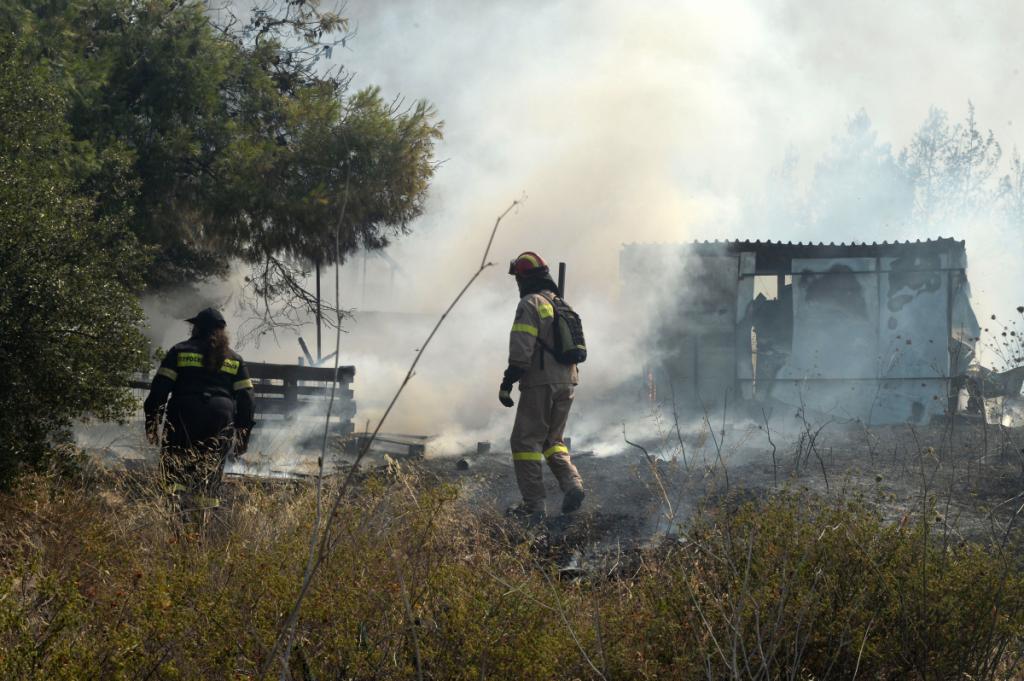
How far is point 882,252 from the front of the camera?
48.4 feet

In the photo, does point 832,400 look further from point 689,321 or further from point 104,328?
point 104,328

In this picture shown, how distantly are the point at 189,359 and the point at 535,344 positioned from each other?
2.46m

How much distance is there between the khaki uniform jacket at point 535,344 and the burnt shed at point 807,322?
289 inches

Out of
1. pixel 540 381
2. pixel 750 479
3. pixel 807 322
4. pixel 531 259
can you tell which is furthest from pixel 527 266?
pixel 807 322

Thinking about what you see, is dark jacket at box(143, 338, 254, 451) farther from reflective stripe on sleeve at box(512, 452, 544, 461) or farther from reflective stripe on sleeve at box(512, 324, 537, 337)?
reflective stripe on sleeve at box(512, 324, 537, 337)

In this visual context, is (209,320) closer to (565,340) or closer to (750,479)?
(565,340)

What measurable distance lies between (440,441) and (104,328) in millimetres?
5890

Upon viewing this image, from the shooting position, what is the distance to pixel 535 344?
23.4ft

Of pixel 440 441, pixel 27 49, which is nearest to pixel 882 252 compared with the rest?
pixel 440 441

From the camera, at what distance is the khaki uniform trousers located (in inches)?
268

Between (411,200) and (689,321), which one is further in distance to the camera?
(689,321)

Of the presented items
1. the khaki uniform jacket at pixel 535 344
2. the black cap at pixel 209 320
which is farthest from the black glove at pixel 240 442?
the khaki uniform jacket at pixel 535 344

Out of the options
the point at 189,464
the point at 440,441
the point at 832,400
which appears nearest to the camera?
the point at 189,464

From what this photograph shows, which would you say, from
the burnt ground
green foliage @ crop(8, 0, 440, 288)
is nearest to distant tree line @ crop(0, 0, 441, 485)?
green foliage @ crop(8, 0, 440, 288)
